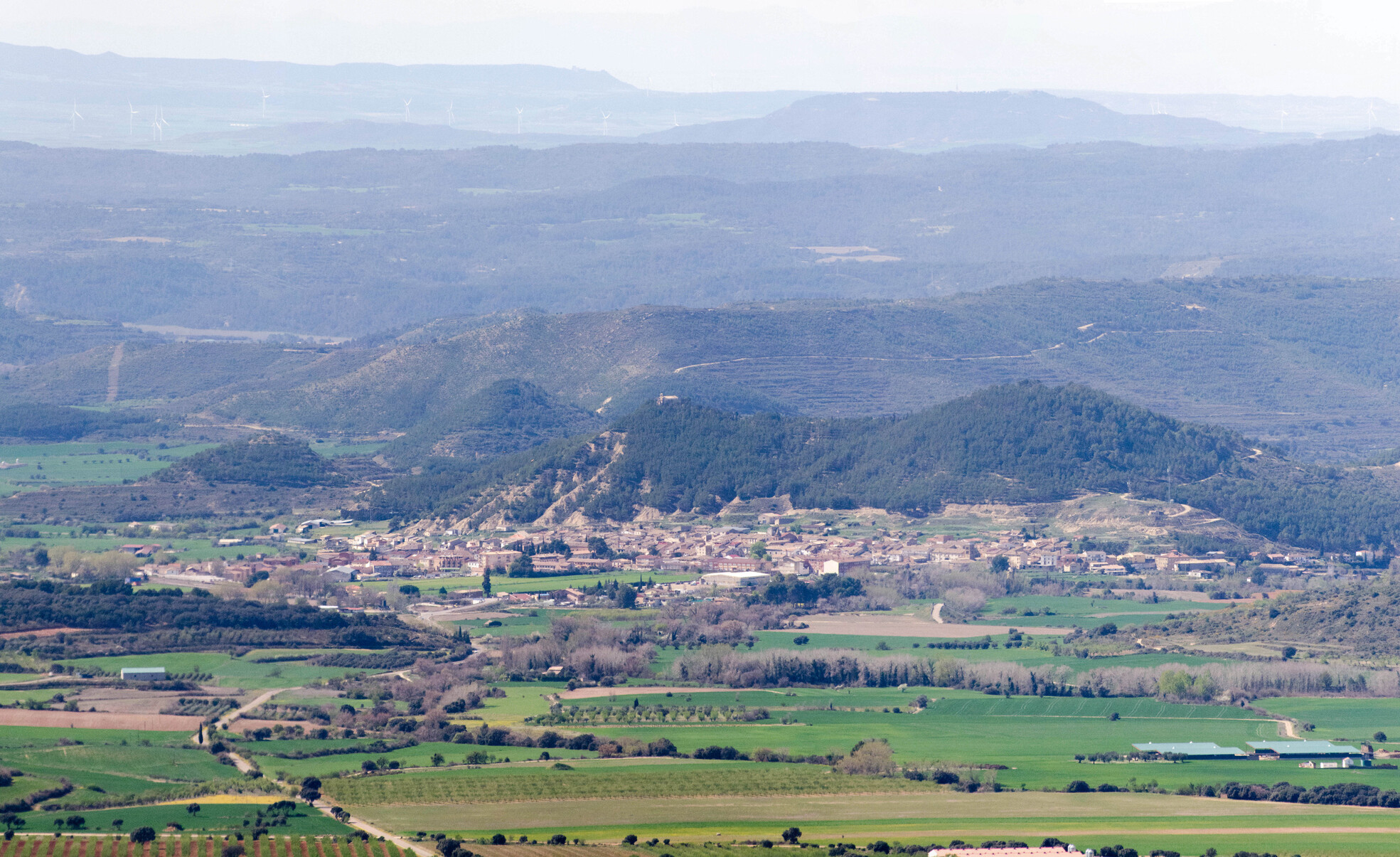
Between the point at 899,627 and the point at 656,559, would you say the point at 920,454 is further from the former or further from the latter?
the point at 899,627

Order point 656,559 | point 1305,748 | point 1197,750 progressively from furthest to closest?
point 656,559 < point 1197,750 < point 1305,748

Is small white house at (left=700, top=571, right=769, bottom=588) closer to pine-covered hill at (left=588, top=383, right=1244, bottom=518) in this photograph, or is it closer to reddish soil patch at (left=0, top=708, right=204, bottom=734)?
pine-covered hill at (left=588, top=383, right=1244, bottom=518)

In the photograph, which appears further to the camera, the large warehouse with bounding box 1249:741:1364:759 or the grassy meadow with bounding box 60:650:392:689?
the grassy meadow with bounding box 60:650:392:689

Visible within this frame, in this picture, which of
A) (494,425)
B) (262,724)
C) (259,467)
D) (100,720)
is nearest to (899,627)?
(262,724)

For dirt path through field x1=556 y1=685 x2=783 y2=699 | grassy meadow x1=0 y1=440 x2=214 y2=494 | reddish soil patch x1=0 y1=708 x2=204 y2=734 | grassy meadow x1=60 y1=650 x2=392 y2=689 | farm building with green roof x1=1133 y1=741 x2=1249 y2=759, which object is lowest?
grassy meadow x1=0 y1=440 x2=214 y2=494

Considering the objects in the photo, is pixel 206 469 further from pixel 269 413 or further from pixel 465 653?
pixel 465 653

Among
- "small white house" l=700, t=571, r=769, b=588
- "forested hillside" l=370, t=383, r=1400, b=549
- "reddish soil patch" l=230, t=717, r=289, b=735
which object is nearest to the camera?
"reddish soil patch" l=230, t=717, r=289, b=735

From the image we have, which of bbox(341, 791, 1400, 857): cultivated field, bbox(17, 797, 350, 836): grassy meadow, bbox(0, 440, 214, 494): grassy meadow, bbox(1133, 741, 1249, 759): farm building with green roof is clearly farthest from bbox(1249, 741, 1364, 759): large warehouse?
bbox(0, 440, 214, 494): grassy meadow

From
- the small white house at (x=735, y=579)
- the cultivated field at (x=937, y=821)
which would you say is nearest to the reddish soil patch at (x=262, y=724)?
the cultivated field at (x=937, y=821)
